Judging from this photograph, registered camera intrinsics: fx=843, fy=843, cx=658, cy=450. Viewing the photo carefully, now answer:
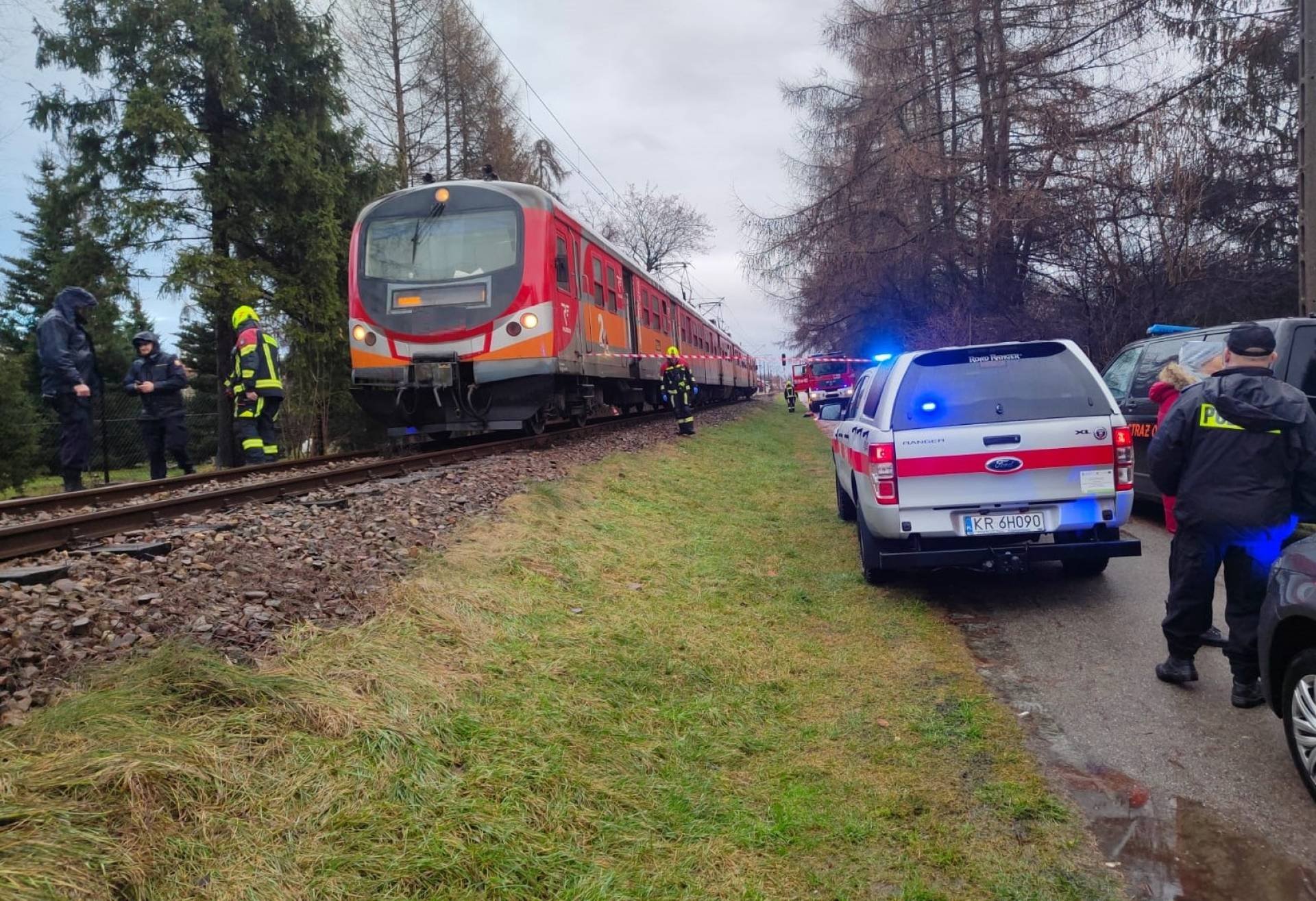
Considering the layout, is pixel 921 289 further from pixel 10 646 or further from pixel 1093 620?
pixel 10 646

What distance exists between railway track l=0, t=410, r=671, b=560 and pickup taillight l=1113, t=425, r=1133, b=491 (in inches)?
243

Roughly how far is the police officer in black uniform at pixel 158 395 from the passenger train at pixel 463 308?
202cm

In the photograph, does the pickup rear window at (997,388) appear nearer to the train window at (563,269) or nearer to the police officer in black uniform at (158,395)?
the train window at (563,269)

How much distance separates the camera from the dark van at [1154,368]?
6.81 m

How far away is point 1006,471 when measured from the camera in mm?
5355

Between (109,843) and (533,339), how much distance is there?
8482 mm

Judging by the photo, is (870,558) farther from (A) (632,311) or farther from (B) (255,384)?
(A) (632,311)

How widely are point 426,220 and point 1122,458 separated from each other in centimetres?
858

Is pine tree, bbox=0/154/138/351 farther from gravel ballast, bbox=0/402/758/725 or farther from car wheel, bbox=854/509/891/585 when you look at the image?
car wheel, bbox=854/509/891/585

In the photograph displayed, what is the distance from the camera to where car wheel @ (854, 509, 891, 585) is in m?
5.77

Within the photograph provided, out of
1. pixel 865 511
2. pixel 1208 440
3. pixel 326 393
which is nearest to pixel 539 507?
pixel 865 511

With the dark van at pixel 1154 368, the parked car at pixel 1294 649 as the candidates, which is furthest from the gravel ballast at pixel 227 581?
the dark van at pixel 1154 368

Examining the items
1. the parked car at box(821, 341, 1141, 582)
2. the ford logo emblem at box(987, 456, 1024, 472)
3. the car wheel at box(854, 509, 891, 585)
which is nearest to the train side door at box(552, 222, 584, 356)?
the car wheel at box(854, 509, 891, 585)

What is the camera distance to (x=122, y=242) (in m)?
15.8
